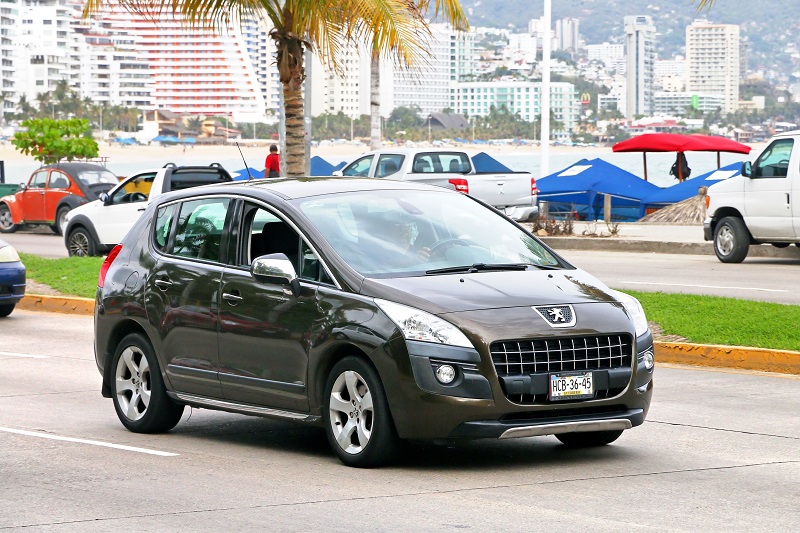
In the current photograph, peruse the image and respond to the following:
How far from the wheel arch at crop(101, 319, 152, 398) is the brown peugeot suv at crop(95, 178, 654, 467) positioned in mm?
17

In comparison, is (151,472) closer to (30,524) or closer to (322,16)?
(30,524)

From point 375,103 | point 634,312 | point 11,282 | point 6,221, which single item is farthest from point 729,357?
point 6,221

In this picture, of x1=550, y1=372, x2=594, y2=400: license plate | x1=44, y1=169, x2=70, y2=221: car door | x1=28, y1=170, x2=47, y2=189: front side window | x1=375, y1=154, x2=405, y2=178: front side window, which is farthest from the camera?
x1=28, y1=170, x2=47, y2=189: front side window

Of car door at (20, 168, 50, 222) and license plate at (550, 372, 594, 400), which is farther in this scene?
car door at (20, 168, 50, 222)

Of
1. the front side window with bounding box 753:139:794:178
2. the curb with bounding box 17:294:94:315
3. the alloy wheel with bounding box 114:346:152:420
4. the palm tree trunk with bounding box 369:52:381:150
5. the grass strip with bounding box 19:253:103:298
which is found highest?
the palm tree trunk with bounding box 369:52:381:150

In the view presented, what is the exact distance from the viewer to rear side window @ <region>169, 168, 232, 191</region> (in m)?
23.9

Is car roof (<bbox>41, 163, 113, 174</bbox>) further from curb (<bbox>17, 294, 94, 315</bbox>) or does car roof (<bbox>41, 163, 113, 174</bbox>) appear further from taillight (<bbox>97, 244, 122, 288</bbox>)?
taillight (<bbox>97, 244, 122, 288</bbox>)

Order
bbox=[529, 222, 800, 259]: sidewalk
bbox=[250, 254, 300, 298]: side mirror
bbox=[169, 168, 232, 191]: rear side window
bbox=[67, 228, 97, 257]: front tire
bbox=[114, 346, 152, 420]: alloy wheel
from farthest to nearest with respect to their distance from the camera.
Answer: bbox=[67, 228, 97, 257]: front tire, bbox=[529, 222, 800, 259]: sidewalk, bbox=[169, 168, 232, 191]: rear side window, bbox=[114, 346, 152, 420]: alloy wheel, bbox=[250, 254, 300, 298]: side mirror

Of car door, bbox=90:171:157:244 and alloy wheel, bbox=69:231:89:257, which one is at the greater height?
car door, bbox=90:171:157:244

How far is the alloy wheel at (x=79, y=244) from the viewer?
24.9 meters

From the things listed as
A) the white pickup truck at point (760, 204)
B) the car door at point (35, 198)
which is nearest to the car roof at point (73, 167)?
the car door at point (35, 198)

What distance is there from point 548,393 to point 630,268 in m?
15.2

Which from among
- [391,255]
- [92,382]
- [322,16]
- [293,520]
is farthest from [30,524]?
[322,16]

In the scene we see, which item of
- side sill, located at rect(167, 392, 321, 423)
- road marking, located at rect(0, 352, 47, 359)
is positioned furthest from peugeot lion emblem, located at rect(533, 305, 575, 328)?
road marking, located at rect(0, 352, 47, 359)
